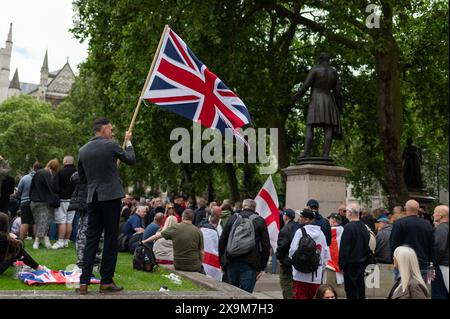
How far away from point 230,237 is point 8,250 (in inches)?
130

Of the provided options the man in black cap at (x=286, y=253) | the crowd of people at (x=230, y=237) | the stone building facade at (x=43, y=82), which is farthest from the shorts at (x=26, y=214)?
the stone building facade at (x=43, y=82)

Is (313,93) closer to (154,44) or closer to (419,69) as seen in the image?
(154,44)

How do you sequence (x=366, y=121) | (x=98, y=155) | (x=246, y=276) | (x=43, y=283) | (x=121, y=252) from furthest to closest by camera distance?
(x=366, y=121), (x=121, y=252), (x=246, y=276), (x=43, y=283), (x=98, y=155)

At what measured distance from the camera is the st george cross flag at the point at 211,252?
11141mm

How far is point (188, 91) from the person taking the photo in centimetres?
887

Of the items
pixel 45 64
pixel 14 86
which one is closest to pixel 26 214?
pixel 14 86

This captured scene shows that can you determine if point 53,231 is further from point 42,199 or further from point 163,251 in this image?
point 163,251

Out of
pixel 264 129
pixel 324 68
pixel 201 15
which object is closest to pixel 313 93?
pixel 324 68

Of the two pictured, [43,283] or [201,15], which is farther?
[201,15]

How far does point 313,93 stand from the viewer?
1484 centimetres

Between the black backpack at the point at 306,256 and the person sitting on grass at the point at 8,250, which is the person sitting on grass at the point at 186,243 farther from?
the person sitting on grass at the point at 8,250

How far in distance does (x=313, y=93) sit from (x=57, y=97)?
12117cm

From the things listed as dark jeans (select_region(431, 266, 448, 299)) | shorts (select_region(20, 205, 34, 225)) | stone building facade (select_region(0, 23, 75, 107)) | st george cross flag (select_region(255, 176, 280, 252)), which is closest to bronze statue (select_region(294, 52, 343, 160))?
st george cross flag (select_region(255, 176, 280, 252))
